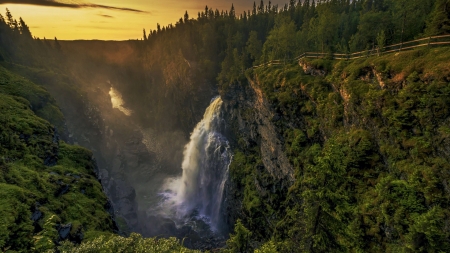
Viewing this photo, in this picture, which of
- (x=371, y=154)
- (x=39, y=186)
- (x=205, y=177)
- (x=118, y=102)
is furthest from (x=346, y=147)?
(x=118, y=102)

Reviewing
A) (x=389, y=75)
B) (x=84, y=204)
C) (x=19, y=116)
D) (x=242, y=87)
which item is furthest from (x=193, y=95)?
(x=389, y=75)

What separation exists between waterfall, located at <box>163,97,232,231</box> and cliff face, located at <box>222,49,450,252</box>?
1020 inches

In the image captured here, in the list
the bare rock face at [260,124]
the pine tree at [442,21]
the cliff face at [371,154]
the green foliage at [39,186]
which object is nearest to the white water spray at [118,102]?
the bare rock face at [260,124]

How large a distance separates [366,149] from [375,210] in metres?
5.87

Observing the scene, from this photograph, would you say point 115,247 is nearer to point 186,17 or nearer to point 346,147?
point 346,147

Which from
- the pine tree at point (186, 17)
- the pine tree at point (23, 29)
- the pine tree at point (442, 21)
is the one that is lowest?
the pine tree at point (442, 21)

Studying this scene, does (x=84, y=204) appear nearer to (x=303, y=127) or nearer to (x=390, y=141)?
(x=303, y=127)

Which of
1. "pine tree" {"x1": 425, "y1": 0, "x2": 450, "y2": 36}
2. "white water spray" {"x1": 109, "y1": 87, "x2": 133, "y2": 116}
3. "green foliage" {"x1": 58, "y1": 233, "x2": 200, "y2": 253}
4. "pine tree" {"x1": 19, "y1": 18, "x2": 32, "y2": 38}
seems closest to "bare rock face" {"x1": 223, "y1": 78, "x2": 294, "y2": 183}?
"pine tree" {"x1": 425, "y1": 0, "x2": 450, "y2": 36}

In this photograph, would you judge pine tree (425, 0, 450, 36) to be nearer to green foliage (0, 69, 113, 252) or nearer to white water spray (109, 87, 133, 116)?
green foliage (0, 69, 113, 252)

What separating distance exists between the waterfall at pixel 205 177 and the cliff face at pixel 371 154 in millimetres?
25905

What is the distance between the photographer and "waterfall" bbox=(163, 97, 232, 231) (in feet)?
206

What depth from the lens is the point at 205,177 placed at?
224 feet

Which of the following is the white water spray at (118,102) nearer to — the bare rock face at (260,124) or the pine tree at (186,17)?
the pine tree at (186,17)

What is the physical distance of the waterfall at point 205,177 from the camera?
6266 cm
